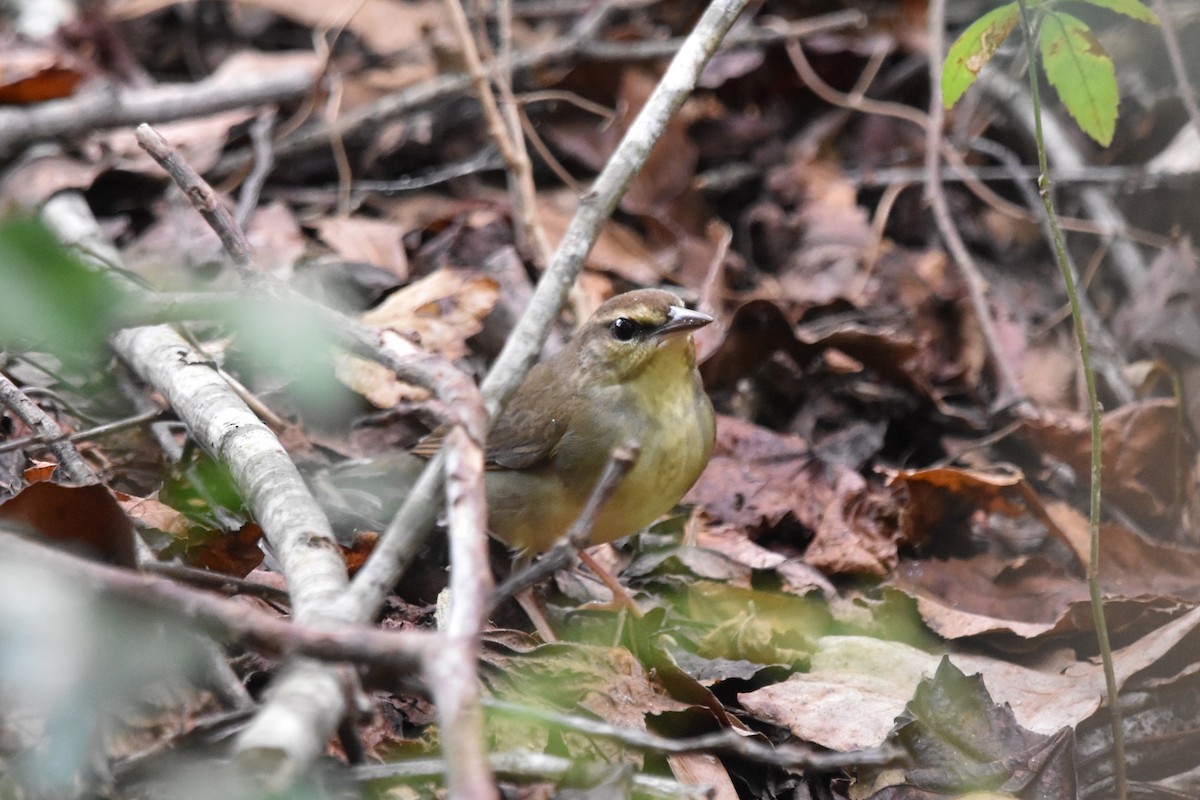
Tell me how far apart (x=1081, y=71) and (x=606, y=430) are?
1.87 meters

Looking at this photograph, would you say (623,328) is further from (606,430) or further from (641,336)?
(606,430)

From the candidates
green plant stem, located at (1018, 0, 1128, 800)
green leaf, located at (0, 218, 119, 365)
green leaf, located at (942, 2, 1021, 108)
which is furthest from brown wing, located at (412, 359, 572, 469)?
green leaf, located at (0, 218, 119, 365)

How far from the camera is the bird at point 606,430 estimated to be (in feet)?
13.2

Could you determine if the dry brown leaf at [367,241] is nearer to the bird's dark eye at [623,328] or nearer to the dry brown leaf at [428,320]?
the dry brown leaf at [428,320]

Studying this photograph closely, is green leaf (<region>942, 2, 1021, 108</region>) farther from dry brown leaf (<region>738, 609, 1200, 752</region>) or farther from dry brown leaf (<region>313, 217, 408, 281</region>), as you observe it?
dry brown leaf (<region>313, 217, 408, 281</region>)

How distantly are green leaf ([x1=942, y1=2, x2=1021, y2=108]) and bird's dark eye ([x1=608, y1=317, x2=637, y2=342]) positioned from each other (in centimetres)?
138

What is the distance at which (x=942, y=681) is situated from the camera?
10.7 ft

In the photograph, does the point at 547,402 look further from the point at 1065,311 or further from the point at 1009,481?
the point at 1065,311

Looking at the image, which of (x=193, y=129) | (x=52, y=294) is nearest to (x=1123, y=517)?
(x=52, y=294)

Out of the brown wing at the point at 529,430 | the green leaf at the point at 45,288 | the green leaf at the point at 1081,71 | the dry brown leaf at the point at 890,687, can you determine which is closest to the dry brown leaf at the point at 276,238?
the brown wing at the point at 529,430

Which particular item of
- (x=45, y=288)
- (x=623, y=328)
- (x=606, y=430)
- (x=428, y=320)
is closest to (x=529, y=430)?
(x=606, y=430)

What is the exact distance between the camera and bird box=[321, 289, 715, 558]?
4023 mm

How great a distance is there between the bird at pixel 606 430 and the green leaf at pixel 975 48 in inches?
44.6

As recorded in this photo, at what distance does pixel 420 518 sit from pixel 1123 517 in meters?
3.32
